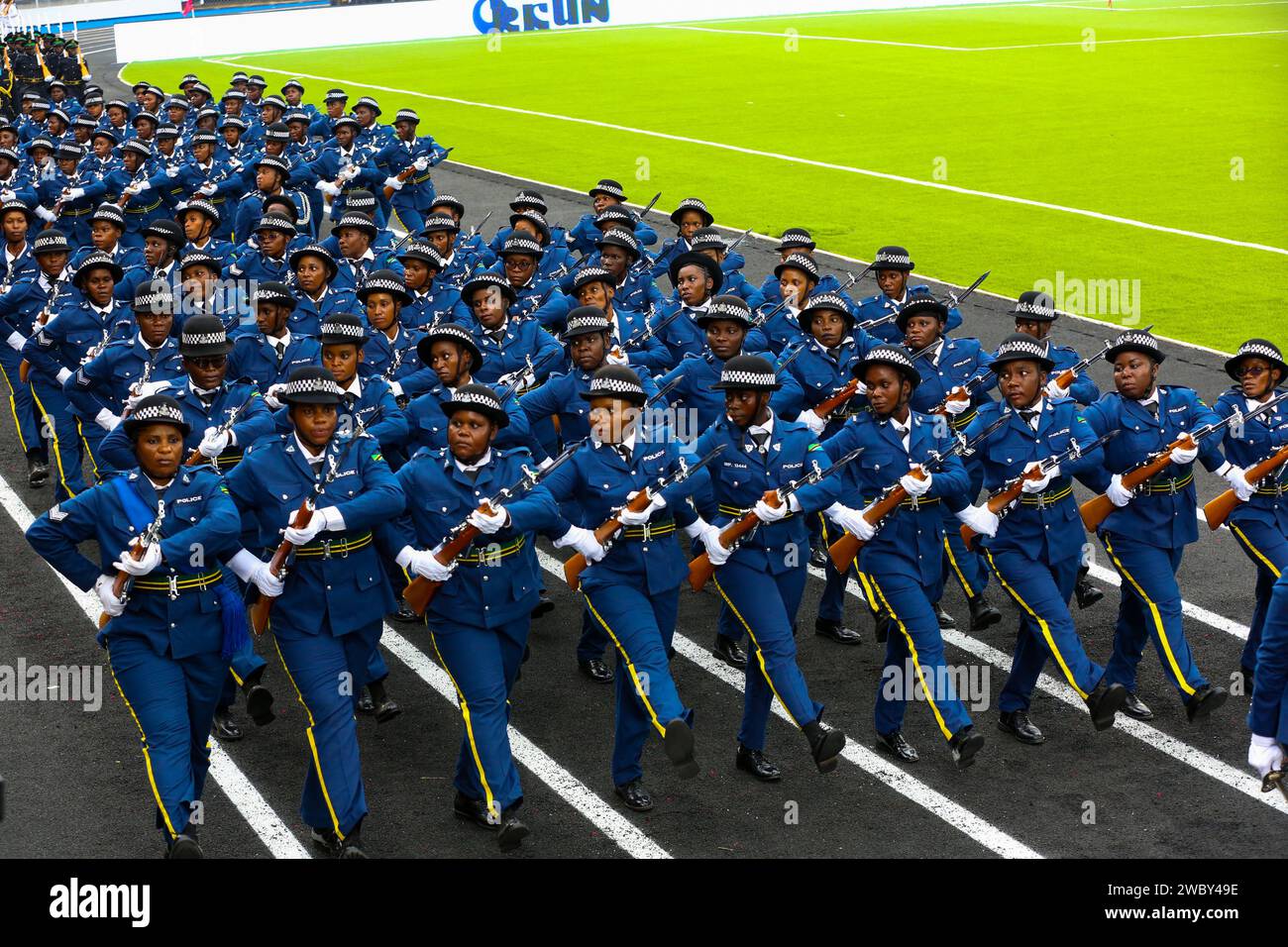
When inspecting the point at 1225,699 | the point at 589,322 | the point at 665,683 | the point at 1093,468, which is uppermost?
the point at 589,322

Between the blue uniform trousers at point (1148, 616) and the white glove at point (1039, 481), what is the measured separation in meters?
0.69

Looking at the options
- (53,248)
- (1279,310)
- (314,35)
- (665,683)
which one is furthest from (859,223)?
(314,35)

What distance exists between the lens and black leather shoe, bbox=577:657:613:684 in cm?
1034

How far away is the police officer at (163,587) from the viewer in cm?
768

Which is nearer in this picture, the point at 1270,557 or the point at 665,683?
the point at 665,683

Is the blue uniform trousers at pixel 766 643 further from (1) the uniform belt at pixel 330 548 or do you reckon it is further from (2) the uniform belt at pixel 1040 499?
(1) the uniform belt at pixel 330 548

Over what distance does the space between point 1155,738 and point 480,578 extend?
4179 millimetres

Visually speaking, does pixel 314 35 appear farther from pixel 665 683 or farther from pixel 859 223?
pixel 665 683

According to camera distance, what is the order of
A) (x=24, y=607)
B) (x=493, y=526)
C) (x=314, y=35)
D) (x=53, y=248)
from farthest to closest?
(x=314, y=35), (x=53, y=248), (x=24, y=607), (x=493, y=526)

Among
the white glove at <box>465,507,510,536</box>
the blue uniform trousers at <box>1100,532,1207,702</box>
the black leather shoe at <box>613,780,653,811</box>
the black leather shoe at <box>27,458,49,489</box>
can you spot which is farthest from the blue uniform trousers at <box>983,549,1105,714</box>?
the black leather shoe at <box>27,458,49,489</box>

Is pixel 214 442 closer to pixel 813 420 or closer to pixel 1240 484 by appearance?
pixel 813 420

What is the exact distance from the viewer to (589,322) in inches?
418
